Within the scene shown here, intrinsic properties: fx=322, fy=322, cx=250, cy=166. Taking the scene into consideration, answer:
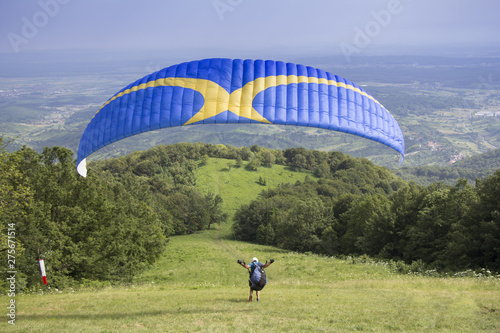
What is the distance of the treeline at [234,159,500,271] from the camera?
1892 cm

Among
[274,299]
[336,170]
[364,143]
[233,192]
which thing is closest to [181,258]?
[274,299]

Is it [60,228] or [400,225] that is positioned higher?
[60,228]

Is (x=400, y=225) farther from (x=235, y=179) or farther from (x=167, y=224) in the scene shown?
(x=235, y=179)

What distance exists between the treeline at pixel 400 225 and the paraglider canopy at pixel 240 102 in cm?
1133

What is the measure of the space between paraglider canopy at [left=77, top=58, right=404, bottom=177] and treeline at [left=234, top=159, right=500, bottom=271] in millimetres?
11327

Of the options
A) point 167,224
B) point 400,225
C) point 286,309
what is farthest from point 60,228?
point 167,224

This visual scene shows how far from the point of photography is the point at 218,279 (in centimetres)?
1862

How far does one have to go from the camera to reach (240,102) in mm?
10664

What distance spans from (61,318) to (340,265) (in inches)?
653

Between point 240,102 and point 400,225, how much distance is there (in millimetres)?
23766

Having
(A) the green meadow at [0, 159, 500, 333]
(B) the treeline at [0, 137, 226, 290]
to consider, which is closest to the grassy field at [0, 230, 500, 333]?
(A) the green meadow at [0, 159, 500, 333]

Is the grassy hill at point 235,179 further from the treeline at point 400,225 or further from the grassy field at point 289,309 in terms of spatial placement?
the grassy field at point 289,309

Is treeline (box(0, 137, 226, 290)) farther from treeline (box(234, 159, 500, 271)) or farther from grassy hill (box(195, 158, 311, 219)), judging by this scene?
grassy hill (box(195, 158, 311, 219))

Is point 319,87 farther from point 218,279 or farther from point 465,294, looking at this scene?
point 218,279
